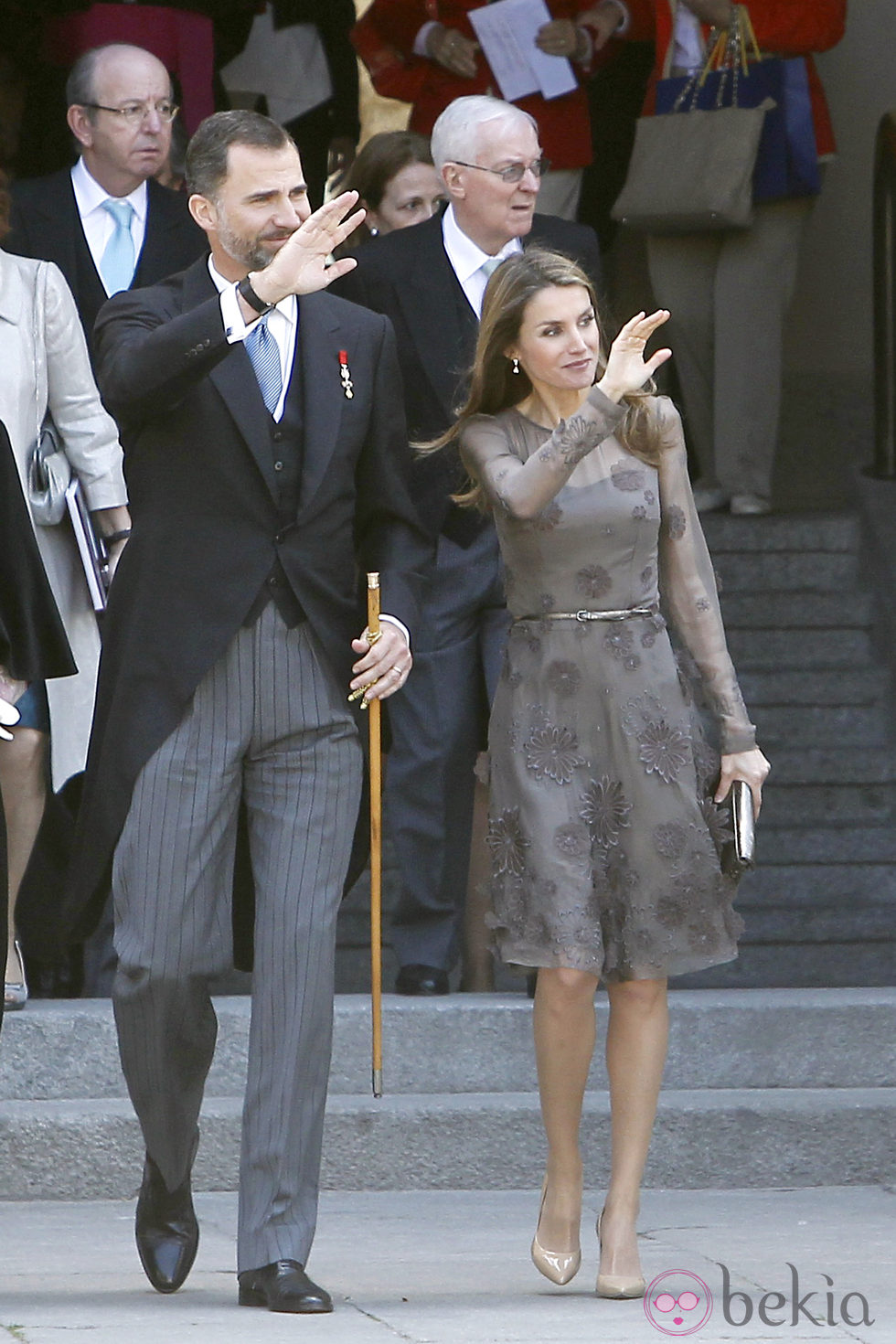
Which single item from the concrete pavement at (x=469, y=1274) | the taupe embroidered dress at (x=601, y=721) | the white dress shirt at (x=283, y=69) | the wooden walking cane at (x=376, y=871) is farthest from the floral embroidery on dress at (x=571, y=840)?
the white dress shirt at (x=283, y=69)

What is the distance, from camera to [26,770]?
19.5 feet

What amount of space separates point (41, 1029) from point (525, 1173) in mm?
1145

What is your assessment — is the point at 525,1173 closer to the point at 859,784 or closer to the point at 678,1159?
the point at 678,1159

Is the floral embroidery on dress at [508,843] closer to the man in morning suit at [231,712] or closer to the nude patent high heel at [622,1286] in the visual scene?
the man in morning suit at [231,712]

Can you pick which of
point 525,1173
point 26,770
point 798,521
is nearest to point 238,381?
point 26,770

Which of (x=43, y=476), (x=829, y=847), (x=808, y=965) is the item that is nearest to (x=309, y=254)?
(x=43, y=476)

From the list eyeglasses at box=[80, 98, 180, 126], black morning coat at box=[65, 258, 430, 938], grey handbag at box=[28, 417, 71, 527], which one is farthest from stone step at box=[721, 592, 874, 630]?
black morning coat at box=[65, 258, 430, 938]

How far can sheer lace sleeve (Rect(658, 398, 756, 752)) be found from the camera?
15.9 ft

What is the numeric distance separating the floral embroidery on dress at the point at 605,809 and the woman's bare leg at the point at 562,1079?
0.26m

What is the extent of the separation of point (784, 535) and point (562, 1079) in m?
4.10

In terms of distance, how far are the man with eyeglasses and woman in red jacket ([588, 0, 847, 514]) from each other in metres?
2.11

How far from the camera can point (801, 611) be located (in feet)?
27.3

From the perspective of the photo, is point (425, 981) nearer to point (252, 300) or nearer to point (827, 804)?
point (827, 804)

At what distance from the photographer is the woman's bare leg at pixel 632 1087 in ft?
15.0
